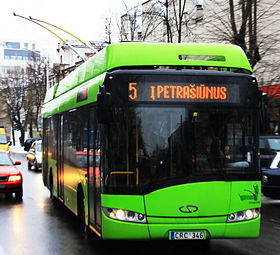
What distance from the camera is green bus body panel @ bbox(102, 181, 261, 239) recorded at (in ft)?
23.0

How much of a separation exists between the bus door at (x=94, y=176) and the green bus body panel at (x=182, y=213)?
62 centimetres

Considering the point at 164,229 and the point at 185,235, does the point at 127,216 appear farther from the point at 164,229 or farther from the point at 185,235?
the point at 185,235

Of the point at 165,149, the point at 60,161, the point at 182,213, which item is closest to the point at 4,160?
the point at 60,161

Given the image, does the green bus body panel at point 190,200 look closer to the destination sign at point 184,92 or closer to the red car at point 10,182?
the destination sign at point 184,92

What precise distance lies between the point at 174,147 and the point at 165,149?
5.0 inches

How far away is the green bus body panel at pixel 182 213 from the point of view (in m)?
7.01

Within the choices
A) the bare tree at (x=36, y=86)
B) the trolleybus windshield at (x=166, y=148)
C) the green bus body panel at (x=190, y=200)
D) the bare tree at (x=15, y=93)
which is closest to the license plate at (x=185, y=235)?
the green bus body panel at (x=190, y=200)

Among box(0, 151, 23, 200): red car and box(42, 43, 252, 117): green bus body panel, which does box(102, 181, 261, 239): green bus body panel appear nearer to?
box(42, 43, 252, 117): green bus body panel

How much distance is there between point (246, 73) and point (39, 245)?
4.39 metres

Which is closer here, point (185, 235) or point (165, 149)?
point (185, 235)

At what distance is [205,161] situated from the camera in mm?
7219

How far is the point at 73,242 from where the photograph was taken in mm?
8969

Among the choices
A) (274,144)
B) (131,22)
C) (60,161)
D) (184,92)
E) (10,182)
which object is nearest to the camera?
(184,92)

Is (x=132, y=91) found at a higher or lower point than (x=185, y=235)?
higher
